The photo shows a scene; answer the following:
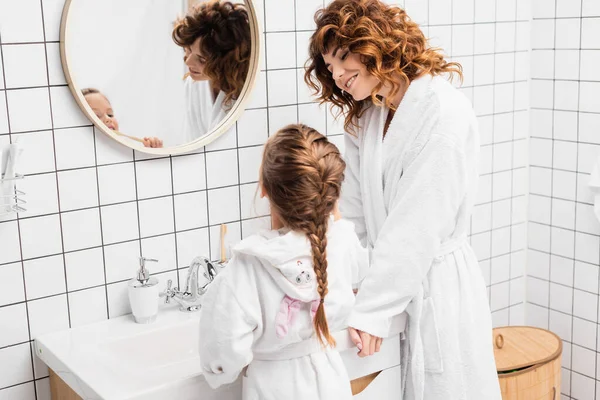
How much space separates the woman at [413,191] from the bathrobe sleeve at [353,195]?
0.15 ft

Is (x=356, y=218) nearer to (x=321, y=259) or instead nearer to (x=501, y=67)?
(x=321, y=259)

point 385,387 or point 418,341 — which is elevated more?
point 418,341

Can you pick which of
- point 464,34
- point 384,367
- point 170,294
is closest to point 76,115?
point 170,294

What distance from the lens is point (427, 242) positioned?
5.89 feet

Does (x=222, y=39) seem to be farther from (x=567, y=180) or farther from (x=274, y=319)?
(x=567, y=180)

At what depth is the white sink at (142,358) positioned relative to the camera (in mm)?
1593

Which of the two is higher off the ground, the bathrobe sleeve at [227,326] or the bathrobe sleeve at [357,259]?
the bathrobe sleeve at [357,259]

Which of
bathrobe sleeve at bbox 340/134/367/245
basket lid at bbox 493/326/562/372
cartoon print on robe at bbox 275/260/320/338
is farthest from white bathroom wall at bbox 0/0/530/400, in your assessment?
basket lid at bbox 493/326/562/372

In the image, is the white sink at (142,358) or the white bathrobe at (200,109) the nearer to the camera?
the white sink at (142,358)

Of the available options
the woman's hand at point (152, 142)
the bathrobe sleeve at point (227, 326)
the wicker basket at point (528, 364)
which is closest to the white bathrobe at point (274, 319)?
the bathrobe sleeve at point (227, 326)

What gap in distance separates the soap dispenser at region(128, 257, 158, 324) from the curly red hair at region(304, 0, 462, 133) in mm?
695

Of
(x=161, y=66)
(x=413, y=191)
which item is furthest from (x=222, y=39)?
(x=413, y=191)

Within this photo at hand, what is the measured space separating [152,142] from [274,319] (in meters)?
0.65

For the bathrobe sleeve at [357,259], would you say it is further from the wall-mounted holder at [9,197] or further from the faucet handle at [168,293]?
the wall-mounted holder at [9,197]
